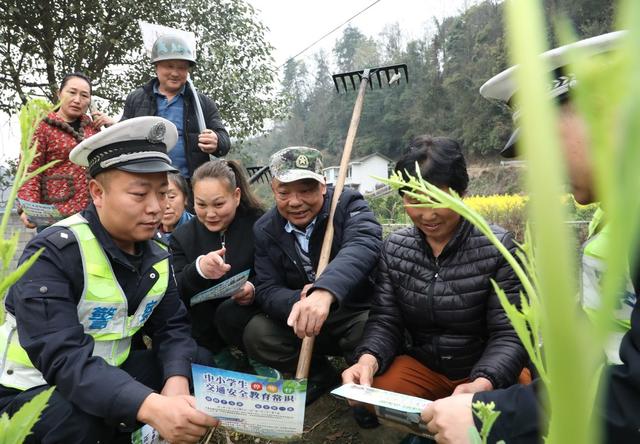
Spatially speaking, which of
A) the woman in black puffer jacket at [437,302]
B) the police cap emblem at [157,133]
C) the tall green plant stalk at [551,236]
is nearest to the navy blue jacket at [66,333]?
the police cap emblem at [157,133]

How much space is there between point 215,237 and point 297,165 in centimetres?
63

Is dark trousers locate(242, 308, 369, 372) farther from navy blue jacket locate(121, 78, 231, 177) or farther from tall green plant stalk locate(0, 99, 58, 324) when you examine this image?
tall green plant stalk locate(0, 99, 58, 324)

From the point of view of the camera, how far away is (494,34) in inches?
1193

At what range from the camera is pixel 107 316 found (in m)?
1.63

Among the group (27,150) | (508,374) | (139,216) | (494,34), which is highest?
(494,34)

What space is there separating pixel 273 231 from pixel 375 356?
779 mm

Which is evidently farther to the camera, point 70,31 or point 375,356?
point 70,31

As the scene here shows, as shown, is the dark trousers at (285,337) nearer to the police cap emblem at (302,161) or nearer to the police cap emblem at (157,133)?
the police cap emblem at (302,161)

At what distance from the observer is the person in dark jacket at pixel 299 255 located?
224 cm

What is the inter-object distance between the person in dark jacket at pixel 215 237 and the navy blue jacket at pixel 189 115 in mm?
451

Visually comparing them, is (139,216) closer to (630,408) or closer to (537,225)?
(630,408)

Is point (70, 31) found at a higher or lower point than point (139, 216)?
higher

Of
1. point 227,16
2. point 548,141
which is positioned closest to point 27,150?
point 548,141

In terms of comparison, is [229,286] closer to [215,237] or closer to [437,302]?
[215,237]
